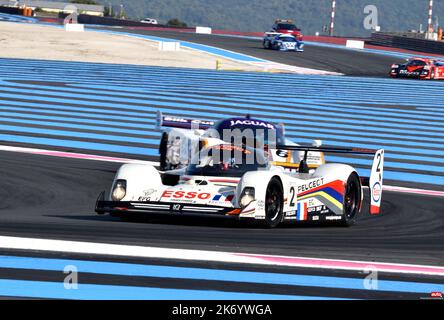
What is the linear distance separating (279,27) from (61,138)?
4295cm

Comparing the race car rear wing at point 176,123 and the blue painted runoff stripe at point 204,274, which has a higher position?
the race car rear wing at point 176,123

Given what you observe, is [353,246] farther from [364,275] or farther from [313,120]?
[313,120]

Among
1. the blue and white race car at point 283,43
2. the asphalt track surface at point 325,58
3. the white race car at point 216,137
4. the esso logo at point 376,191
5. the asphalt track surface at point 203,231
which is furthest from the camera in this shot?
the blue and white race car at point 283,43

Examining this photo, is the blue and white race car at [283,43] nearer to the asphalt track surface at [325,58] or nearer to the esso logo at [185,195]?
the asphalt track surface at [325,58]

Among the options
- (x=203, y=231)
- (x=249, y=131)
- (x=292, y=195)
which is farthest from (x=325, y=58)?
(x=203, y=231)

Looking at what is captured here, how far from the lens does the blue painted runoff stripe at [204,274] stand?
8.45 meters

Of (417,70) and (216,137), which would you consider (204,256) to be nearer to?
(216,137)

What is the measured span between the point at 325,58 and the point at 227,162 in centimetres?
3780

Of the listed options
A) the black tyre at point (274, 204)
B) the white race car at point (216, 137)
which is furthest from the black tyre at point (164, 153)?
the black tyre at point (274, 204)

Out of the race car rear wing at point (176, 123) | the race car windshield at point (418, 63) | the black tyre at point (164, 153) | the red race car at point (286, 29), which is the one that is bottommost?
the black tyre at point (164, 153)

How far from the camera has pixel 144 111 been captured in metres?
25.6
